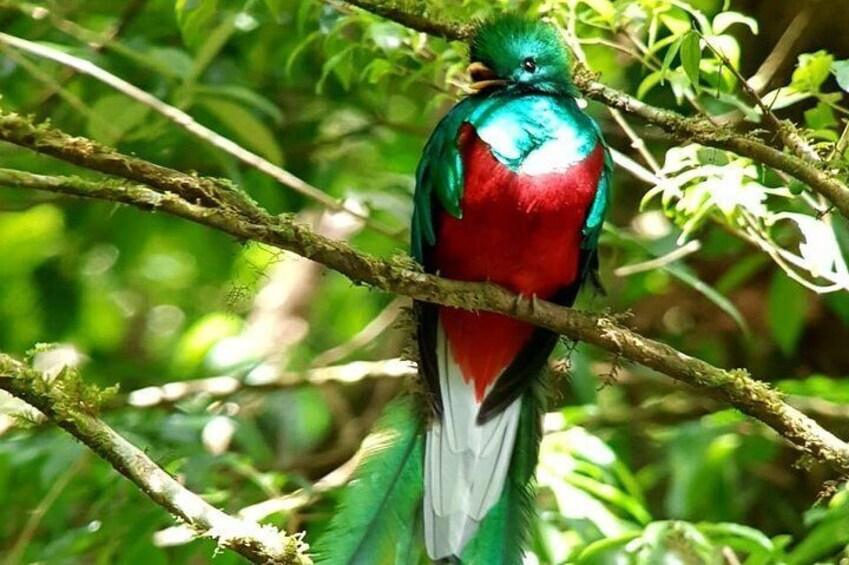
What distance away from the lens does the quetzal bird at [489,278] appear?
2863 millimetres

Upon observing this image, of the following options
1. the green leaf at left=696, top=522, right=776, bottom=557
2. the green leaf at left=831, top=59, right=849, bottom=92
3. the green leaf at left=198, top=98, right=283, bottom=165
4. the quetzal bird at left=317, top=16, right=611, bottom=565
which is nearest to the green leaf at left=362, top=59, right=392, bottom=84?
the quetzal bird at left=317, top=16, right=611, bottom=565

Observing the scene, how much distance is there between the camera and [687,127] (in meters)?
2.53

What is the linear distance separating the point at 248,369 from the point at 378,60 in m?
1.37

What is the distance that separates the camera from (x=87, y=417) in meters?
2.20

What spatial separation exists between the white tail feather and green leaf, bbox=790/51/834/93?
995 mm

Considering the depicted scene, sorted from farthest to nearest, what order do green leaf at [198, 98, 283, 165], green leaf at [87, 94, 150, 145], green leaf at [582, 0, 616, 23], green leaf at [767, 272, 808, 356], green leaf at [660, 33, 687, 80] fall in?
1. green leaf at [767, 272, 808, 356]
2. green leaf at [198, 98, 283, 165]
3. green leaf at [87, 94, 150, 145]
4. green leaf at [582, 0, 616, 23]
5. green leaf at [660, 33, 687, 80]

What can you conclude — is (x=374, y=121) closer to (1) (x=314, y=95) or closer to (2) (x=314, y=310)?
(1) (x=314, y=95)

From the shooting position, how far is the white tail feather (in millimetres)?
2852

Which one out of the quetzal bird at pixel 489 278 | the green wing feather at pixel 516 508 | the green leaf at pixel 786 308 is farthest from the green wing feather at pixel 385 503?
the green leaf at pixel 786 308

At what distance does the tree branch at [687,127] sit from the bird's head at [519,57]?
0.23 metres

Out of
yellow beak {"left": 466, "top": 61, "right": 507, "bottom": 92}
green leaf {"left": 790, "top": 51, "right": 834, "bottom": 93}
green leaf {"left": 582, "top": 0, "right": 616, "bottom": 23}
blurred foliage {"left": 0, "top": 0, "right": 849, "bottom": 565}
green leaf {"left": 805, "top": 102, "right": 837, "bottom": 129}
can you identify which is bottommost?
blurred foliage {"left": 0, "top": 0, "right": 849, "bottom": 565}

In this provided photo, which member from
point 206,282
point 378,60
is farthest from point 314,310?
point 378,60

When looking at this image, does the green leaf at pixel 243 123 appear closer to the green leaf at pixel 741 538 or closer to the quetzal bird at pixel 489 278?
the quetzal bird at pixel 489 278

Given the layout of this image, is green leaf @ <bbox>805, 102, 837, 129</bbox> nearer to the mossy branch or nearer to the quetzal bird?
the quetzal bird
